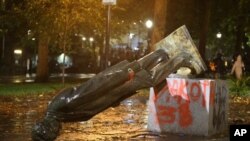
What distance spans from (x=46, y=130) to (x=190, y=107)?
3.43 m

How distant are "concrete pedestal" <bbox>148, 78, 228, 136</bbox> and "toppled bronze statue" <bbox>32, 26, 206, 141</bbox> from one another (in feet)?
2.78

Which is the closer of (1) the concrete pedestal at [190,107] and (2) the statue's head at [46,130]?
(2) the statue's head at [46,130]

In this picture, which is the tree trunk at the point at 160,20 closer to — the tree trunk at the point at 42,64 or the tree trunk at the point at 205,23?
the tree trunk at the point at 42,64

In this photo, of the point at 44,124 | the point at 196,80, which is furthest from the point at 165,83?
the point at 44,124

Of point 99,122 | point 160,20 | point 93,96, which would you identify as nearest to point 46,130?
point 93,96

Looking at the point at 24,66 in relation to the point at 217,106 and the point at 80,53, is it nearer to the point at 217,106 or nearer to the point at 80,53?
the point at 80,53

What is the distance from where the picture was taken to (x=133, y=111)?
1525 centimetres

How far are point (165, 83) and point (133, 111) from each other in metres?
5.11

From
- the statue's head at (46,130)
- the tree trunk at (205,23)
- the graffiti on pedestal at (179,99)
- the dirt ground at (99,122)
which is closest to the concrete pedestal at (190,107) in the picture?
the graffiti on pedestal at (179,99)

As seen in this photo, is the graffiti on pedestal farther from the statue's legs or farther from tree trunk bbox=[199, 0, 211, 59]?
tree trunk bbox=[199, 0, 211, 59]

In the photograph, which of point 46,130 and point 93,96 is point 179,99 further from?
point 46,130

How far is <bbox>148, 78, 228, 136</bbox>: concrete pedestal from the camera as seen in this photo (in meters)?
10.1

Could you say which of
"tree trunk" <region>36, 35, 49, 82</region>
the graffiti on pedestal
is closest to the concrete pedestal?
the graffiti on pedestal

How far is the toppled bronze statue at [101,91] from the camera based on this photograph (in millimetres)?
7855
